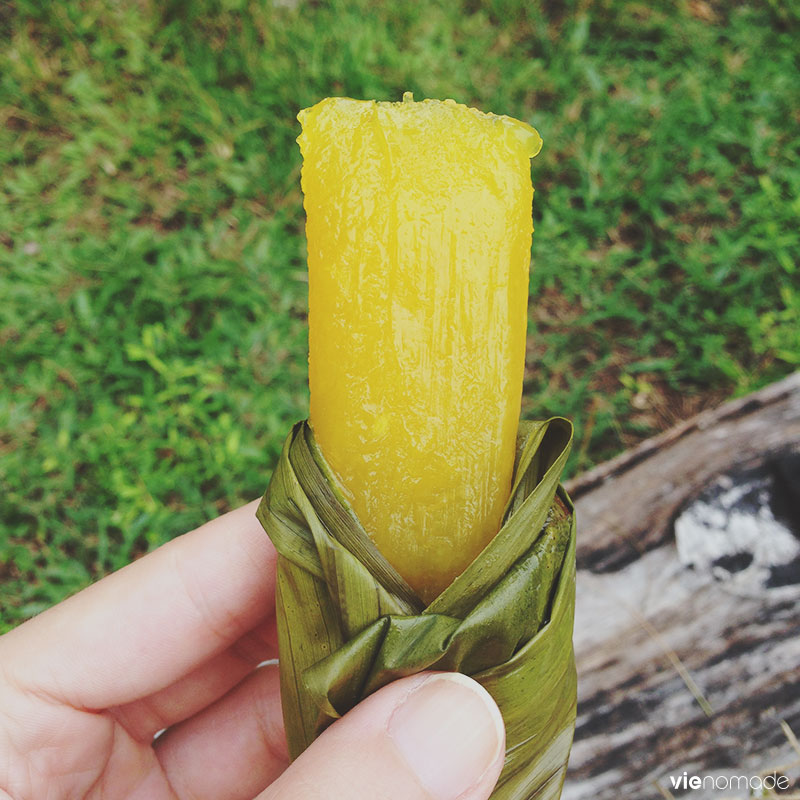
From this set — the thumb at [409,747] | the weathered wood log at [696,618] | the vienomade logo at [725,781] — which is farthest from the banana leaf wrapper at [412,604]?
the vienomade logo at [725,781]

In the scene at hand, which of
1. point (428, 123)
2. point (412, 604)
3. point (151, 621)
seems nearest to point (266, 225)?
point (151, 621)

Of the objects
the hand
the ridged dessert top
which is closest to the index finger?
the hand

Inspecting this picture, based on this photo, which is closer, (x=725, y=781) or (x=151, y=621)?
(x=151, y=621)

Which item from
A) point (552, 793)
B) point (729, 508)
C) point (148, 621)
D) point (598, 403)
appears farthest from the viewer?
point (598, 403)

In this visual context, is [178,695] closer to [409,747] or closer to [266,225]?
[409,747]

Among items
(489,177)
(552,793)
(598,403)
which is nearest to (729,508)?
(598,403)

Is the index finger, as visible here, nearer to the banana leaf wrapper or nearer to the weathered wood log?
the banana leaf wrapper

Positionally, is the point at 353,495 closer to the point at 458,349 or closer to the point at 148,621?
the point at 458,349

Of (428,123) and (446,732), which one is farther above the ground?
(428,123)
